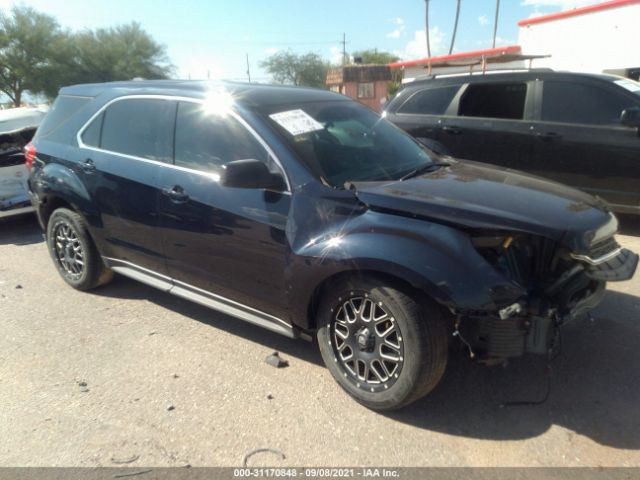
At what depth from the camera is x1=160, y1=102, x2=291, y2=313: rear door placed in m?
3.13

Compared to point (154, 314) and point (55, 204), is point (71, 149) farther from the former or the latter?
point (154, 314)

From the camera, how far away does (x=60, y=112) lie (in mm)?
4695

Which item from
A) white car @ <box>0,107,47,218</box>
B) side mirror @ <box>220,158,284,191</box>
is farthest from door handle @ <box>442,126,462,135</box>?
white car @ <box>0,107,47,218</box>

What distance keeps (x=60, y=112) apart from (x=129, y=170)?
142 cm

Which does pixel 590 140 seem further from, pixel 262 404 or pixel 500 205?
pixel 262 404

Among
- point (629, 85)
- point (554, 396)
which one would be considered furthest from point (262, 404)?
point (629, 85)

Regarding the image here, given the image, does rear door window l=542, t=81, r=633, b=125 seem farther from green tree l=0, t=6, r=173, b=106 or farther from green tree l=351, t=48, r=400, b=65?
green tree l=351, t=48, r=400, b=65

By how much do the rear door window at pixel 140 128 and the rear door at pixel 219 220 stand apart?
126 mm

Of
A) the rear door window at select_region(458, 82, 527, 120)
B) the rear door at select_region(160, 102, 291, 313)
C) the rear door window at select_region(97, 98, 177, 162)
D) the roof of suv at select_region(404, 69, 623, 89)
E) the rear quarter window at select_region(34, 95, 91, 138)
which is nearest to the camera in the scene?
the rear door at select_region(160, 102, 291, 313)

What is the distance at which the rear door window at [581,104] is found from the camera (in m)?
5.60

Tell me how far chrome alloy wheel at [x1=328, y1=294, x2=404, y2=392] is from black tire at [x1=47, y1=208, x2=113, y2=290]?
258 centimetres

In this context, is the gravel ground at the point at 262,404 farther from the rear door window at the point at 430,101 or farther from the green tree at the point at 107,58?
the green tree at the point at 107,58

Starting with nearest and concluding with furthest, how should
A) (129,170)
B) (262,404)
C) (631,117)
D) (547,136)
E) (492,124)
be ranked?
(262,404), (129,170), (631,117), (547,136), (492,124)

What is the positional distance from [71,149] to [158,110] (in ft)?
3.61
